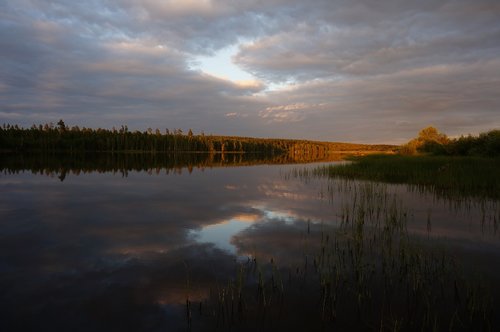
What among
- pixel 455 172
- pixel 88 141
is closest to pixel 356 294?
pixel 455 172

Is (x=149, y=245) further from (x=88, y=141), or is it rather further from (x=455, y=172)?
(x=88, y=141)

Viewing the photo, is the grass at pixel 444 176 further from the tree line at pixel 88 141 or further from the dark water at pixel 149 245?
the tree line at pixel 88 141

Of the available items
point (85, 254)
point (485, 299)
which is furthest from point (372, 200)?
point (85, 254)

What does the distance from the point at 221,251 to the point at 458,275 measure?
5671 mm

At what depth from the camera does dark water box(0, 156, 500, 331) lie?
5.85 m

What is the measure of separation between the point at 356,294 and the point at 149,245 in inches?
238

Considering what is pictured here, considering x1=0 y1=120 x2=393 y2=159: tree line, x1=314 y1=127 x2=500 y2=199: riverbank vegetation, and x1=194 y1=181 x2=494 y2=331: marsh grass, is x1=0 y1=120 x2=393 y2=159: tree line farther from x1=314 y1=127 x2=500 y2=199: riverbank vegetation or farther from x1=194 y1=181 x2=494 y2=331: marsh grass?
x1=194 y1=181 x2=494 y2=331: marsh grass

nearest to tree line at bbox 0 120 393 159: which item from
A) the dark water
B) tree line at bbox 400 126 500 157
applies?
tree line at bbox 400 126 500 157

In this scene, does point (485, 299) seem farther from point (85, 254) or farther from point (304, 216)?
point (85, 254)

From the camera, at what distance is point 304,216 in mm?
13820

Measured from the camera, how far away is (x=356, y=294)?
6266 mm

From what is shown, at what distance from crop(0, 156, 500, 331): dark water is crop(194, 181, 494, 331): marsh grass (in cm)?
58

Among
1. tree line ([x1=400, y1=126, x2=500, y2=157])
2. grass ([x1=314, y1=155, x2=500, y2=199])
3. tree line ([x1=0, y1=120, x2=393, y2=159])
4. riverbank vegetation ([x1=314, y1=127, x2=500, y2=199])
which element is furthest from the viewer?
tree line ([x1=0, y1=120, x2=393, y2=159])

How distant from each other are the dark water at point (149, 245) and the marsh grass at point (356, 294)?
0.58 metres
